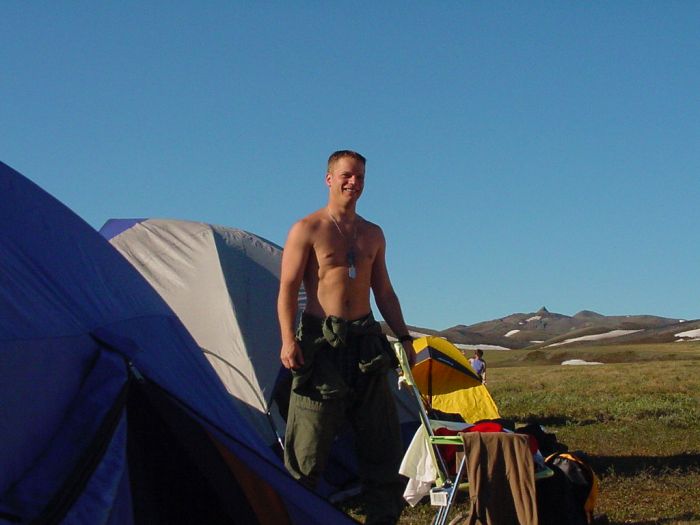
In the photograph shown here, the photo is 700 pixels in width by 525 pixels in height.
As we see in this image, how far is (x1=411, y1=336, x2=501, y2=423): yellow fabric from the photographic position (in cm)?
1001

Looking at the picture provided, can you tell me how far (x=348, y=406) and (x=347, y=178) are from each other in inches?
44.6

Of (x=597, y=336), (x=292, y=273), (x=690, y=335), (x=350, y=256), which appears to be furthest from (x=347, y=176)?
(x=597, y=336)

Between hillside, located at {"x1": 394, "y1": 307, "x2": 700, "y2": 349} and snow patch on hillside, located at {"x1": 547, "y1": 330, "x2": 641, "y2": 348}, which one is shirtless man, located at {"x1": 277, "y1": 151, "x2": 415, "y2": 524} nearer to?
hillside, located at {"x1": 394, "y1": 307, "x2": 700, "y2": 349}

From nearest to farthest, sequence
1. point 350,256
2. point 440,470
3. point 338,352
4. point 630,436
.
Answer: point 338,352, point 350,256, point 440,470, point 630,436

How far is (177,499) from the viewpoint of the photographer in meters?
3.96

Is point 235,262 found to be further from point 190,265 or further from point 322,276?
point 322,276

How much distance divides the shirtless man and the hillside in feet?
218

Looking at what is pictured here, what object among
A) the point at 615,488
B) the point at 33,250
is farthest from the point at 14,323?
the point at 615,488

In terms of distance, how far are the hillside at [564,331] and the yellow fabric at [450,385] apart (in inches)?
2371

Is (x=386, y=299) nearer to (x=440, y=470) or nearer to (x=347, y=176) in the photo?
(x=347, y=176)

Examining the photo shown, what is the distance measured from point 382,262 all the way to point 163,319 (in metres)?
1.47

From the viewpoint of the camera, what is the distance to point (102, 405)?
11.4 feet

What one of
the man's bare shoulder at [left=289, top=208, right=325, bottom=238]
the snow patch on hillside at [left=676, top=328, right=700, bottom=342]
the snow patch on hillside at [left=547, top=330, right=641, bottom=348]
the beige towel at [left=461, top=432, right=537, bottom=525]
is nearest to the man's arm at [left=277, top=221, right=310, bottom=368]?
the man's bare shoulder at [left=289, top=208, right=325, bottom=238]

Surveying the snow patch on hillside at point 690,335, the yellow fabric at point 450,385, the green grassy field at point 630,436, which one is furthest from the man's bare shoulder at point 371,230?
the snow patch on hillside at point 690,335
